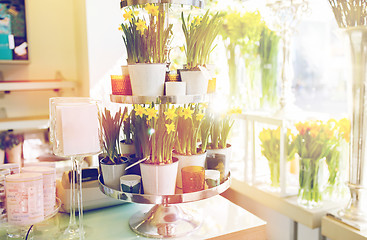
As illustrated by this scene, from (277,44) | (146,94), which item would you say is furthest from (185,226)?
(277,44)

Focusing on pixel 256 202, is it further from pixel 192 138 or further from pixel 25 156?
pixel 25 156

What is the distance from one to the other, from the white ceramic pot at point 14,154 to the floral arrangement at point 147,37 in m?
1.69

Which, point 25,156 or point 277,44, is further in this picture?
point 25,156

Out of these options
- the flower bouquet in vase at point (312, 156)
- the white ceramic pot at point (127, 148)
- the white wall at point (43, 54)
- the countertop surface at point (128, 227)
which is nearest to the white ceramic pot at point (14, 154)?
the white wall at point (43, 54)

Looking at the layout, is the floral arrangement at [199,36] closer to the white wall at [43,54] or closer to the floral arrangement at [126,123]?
the floral arrangement at [126,123]

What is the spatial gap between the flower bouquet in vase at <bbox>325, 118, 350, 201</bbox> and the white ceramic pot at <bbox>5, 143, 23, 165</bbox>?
199cm

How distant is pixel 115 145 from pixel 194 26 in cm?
45

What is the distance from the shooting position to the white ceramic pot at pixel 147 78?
976mm

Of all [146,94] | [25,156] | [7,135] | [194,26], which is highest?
[194,26]

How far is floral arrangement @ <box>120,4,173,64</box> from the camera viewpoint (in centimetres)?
98

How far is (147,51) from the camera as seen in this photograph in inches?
39.2

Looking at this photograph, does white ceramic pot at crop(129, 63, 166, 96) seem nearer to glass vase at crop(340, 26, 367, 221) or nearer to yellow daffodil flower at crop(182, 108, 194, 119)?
yellow daffodil flower at crop(182, 108, 194, 119)

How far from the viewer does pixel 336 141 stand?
1.62 meters

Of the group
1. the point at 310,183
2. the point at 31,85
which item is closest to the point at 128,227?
the point at 310,183
